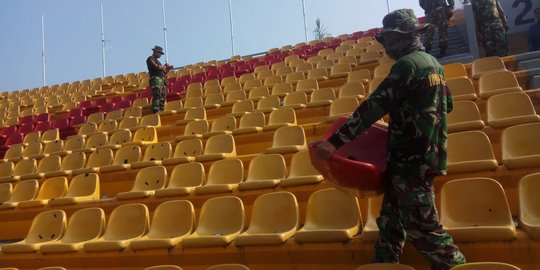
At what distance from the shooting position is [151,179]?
5191mm

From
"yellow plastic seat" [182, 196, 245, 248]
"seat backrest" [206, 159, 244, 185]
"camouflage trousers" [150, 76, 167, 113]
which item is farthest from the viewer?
"camouflage trousers" [150, 76, 167, 113]

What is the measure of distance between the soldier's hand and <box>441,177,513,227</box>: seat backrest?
1124 millimetres

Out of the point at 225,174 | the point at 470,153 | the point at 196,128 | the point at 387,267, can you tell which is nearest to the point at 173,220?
the point at 225,174

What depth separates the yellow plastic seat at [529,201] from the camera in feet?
8.72

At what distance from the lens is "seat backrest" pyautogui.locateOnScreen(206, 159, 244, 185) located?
15.4ft

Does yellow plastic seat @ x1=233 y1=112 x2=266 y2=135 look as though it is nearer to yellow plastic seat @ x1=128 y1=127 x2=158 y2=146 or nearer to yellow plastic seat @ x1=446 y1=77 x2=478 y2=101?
yellow plastic seat @ x1=128 y1=127 x2=158 y2=146

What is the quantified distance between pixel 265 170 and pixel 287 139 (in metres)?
0.82

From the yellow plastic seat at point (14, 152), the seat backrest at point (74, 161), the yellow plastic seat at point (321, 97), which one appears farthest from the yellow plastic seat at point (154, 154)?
the yellow plastic seat at point (14, 152)

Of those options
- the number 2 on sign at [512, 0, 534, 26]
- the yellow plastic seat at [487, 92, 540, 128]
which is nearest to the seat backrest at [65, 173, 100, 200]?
the yellow plastic seat at [487, 92, 540, 128]

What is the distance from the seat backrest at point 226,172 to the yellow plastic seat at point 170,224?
72cm

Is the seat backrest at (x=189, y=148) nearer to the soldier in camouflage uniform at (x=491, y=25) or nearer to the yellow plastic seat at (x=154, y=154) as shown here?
the yellow plastic seat at (x=154, y=154)

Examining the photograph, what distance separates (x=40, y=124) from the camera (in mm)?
9992

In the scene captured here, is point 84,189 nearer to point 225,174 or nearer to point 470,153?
point 225,174

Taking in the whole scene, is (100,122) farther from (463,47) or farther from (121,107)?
(463,47)
